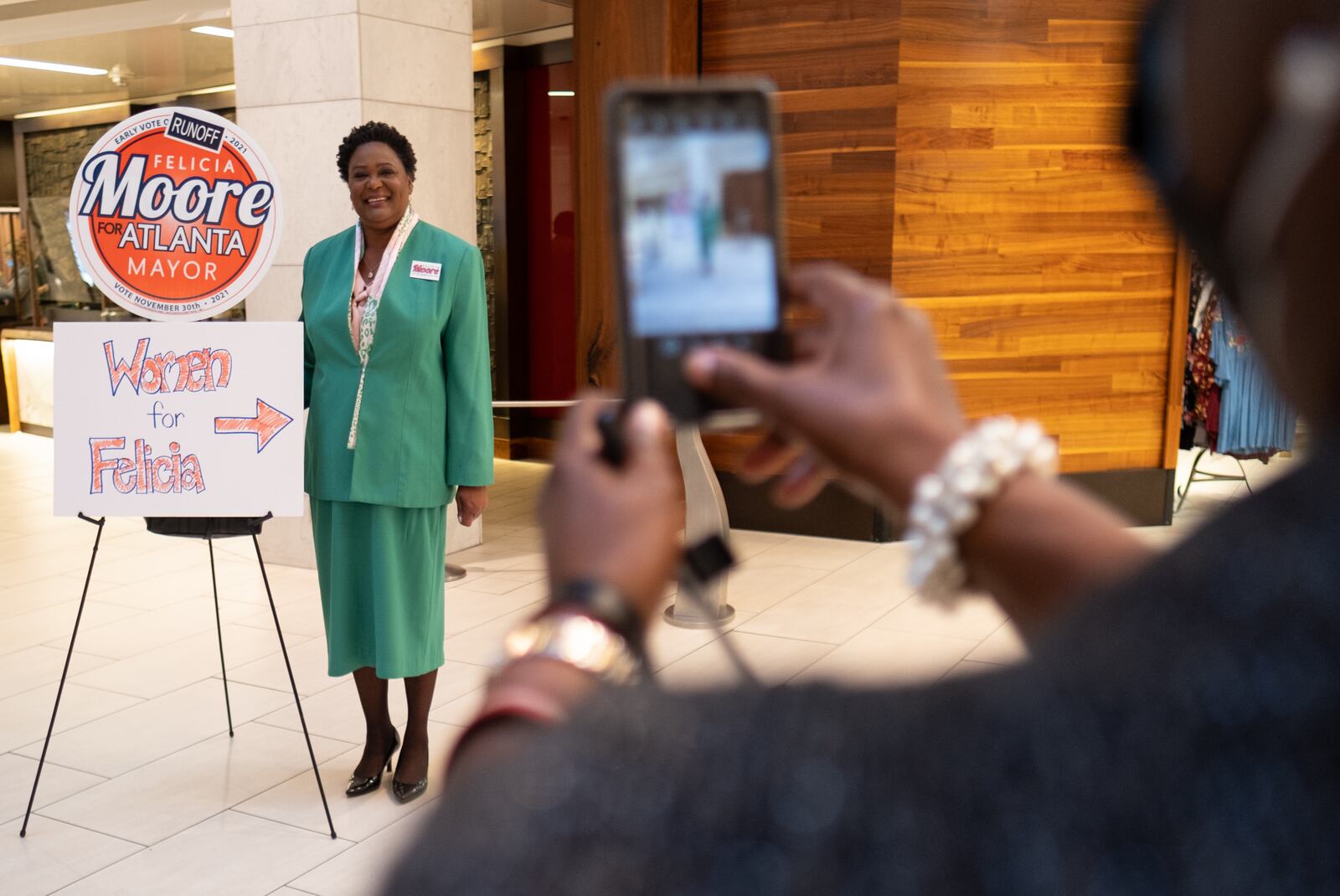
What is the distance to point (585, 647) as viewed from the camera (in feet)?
1.57

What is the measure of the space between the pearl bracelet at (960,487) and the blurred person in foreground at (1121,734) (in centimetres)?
19

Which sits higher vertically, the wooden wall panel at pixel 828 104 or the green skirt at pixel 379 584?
the wooden wall panel at pixel 828 104

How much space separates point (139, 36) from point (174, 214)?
6.80m

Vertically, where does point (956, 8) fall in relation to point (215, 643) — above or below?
above

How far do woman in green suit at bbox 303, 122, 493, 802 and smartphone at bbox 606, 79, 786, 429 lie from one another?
2.36m

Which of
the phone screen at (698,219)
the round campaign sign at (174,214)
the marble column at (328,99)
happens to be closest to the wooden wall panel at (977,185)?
the marble column at (328,99)

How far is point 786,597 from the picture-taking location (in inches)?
196

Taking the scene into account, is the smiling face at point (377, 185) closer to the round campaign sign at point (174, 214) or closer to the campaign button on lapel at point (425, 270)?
the campaign button on lapel at point (425, 270)

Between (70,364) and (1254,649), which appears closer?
(1254,649)

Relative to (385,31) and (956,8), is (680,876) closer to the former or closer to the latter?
(385,31)

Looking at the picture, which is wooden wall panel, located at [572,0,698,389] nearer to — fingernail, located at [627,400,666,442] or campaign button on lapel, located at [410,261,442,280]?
campaign button on lapel, located at [410,261,442,280]

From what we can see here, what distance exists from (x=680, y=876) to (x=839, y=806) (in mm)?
46

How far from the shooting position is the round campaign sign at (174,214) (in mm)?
3131

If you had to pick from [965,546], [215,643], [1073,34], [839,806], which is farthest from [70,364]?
[1073,34]
